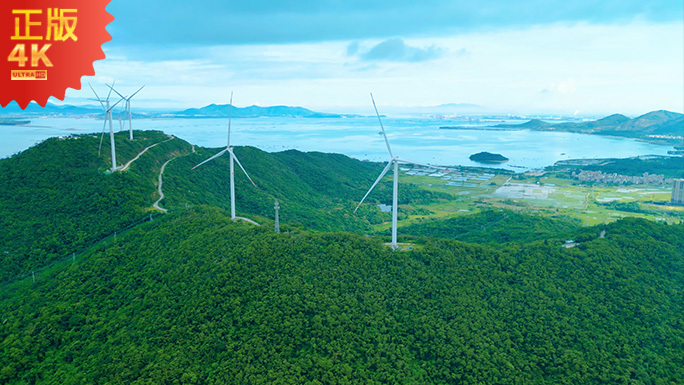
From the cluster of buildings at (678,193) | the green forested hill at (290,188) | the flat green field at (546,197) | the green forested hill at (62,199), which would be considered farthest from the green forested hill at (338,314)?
the cluster of buildings at (678,193)

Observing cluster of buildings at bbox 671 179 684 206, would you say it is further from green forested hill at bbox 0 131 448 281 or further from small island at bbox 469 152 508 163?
small island at bbox 469 152 508 163

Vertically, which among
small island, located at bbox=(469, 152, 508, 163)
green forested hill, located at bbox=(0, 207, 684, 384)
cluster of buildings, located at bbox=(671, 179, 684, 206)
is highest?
small island, located at bbox=(469, 152, 508, 163)

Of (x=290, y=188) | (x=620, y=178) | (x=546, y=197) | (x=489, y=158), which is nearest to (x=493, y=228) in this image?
(x=290, y=188)

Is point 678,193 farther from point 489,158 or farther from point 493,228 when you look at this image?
→ point 489,158

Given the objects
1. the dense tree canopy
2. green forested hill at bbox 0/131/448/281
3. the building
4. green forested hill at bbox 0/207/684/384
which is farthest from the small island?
green forested hill at bbox 0/207/684/384

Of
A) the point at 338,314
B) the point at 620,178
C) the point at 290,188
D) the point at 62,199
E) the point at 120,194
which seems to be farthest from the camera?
the point at 620,178

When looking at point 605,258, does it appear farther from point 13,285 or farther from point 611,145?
point 611,145
